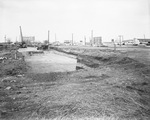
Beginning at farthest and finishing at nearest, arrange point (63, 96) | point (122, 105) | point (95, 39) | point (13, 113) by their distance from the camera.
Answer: point (95, 39)
point (63, 96)
point (122, 105)
point (13, 113)

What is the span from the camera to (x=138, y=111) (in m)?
3.17

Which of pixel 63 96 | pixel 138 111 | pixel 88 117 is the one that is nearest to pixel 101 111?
pixel 88 117

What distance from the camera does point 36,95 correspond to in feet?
13.4

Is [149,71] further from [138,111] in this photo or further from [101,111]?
[101,111]

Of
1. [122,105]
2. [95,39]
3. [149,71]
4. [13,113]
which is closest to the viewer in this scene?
[13,113]

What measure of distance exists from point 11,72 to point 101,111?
6.33 metres

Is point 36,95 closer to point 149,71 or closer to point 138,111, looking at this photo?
point 138,111

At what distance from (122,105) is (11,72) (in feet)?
21.8

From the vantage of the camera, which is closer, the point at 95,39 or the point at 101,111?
the point at 101,111

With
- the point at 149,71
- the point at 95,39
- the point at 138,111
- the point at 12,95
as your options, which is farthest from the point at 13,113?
the point at 95,39

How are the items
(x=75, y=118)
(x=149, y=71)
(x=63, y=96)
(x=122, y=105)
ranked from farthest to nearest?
(x=149, y=71) < (x=63, y=96) < (x=122, y=105) < (x=75, y=118)

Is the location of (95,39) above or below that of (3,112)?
above

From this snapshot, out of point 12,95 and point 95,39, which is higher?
point 95,39

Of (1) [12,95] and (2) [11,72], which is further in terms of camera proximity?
(2) [11,72]
